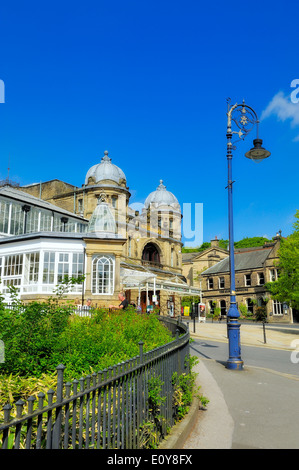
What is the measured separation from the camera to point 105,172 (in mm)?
46625

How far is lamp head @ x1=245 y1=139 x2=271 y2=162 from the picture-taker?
12203 mm

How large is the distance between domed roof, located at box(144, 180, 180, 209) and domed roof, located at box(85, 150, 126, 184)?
36.6 ft

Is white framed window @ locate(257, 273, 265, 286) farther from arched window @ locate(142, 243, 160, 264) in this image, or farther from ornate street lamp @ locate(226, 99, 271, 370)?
ornate street lamp @ locate(226, 99, 271, 370)

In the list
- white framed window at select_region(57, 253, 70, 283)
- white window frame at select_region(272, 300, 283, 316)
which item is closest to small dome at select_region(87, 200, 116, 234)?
white framed window at select_region(57, 253, 70, 283)

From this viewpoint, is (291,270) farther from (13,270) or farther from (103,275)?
(13,270)

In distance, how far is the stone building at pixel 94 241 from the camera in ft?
72.6

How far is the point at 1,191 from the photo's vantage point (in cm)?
3269

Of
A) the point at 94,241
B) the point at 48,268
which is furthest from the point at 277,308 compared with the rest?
the point at 48,268

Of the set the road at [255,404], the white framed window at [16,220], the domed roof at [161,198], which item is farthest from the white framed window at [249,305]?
the road at [255,404]

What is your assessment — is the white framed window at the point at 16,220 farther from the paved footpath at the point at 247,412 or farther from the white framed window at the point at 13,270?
the paved footpath at the point at 247,412

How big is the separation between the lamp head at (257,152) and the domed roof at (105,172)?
34.7m

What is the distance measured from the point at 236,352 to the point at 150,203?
47724 millimetres
